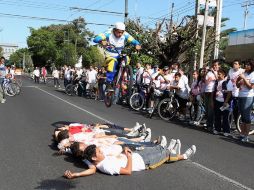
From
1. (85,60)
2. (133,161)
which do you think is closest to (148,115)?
(133,161)

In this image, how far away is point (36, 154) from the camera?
777 centimetres

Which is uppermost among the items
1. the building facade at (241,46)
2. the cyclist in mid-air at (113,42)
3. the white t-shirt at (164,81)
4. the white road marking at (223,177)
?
the building facade at (241,46)

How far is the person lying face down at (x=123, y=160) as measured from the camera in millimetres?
6507

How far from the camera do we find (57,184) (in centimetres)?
598

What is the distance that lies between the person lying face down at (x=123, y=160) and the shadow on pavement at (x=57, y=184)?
11 cm

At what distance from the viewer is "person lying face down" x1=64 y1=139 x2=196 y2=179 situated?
6507 millimetres

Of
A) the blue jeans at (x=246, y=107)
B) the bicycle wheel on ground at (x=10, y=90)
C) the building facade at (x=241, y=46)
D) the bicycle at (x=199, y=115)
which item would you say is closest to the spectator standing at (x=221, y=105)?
the blue jeans at (x=246, y=107)

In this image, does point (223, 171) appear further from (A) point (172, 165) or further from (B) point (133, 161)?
(B) point (133, 161)

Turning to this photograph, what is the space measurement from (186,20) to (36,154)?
18913 millimetres

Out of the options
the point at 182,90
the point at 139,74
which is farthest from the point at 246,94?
the point at 139,74

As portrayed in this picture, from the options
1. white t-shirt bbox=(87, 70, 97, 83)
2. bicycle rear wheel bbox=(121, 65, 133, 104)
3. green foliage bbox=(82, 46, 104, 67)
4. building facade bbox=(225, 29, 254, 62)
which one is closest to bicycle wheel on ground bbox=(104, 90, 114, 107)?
bicycle rear wheel bbox=(121, 65, 133, 104)

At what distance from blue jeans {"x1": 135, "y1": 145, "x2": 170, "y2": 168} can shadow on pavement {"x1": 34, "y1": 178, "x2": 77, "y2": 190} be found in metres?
1.39

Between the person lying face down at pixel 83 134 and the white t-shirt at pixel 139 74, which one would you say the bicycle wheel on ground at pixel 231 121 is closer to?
the person lying face down at pixel 83 134

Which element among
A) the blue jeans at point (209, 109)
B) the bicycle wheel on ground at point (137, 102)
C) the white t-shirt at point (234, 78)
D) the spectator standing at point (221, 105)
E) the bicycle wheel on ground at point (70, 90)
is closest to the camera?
the white t-shirt at point (234, 78)
